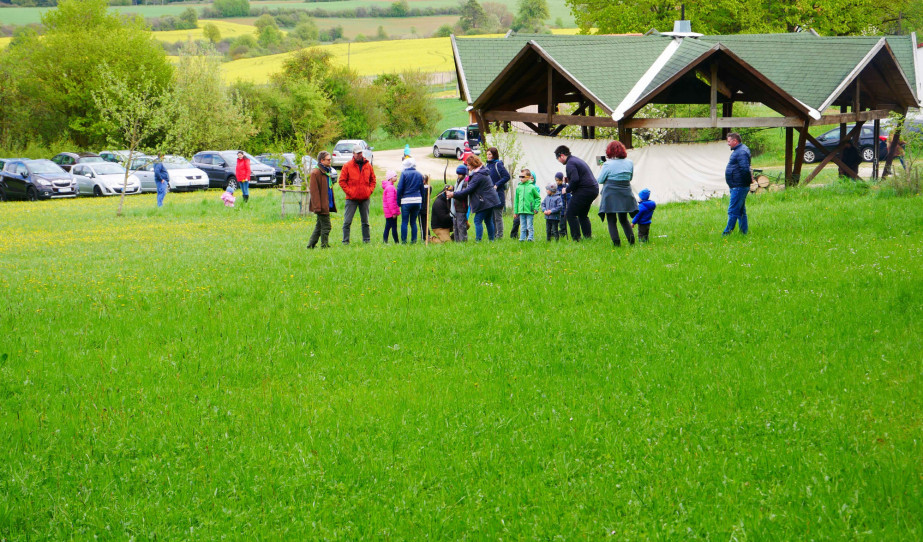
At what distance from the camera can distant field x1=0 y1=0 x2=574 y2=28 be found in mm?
108312

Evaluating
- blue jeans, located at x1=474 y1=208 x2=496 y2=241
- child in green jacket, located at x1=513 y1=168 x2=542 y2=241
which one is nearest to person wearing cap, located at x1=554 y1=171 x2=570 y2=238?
child in green jacket, located at x1=513 y1=168 x2=542 y2=241

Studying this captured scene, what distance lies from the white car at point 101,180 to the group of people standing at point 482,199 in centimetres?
2257

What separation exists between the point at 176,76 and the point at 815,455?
4931 cm

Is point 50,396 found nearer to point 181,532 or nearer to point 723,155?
Result: point 181,532

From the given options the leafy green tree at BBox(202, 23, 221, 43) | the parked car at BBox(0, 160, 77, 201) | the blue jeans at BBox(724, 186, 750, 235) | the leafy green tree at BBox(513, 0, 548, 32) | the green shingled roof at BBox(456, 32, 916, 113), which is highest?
the leafy green tree at BBox(513, 0, 548, 32)

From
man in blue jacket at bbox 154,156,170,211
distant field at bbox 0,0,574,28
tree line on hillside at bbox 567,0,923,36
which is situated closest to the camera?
man in blue jacket at bbox 154,156,170,211

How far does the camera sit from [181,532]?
4.74m

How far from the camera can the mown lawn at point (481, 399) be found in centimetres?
481

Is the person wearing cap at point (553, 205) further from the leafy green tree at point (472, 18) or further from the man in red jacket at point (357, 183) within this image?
the leafy green tree at point (472, 18)

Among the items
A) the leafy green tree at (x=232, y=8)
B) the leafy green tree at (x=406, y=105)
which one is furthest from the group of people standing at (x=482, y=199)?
the leafy green tree at (x=232, y=8)

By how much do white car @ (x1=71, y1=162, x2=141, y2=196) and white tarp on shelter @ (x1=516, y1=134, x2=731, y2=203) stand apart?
20234 mm

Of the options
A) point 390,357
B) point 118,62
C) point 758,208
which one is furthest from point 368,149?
point 390,357

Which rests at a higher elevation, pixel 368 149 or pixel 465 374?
pixel 368 149

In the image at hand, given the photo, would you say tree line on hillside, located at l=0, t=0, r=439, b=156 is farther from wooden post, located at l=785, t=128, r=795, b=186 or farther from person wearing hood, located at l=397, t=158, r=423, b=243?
person wearing hood, located at l=397, t=158, r=423, b=243
